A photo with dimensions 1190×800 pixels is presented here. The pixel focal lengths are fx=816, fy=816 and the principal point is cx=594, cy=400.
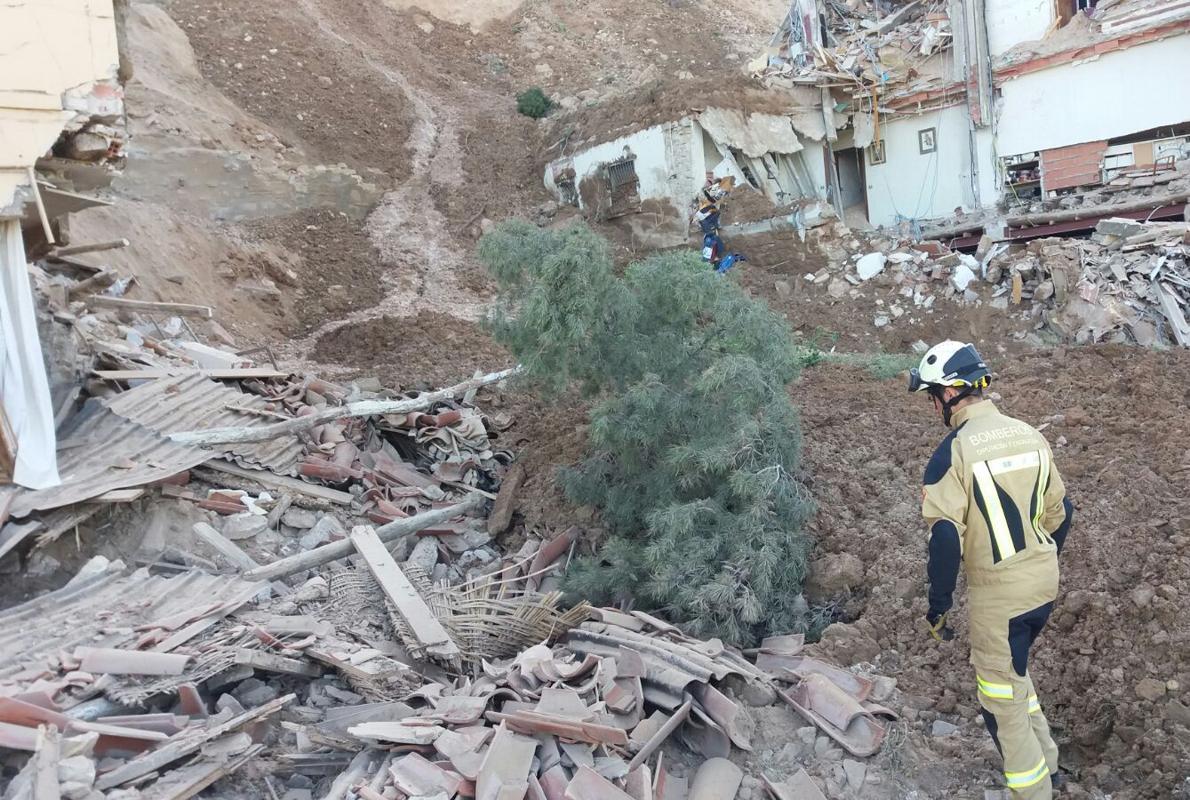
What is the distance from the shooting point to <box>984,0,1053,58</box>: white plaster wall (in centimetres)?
1647

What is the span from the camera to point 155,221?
42.3 feet

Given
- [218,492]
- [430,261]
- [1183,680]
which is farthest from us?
[430,261]

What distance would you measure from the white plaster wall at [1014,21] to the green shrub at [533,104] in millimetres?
10667

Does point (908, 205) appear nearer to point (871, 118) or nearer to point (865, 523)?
point (871, 118)

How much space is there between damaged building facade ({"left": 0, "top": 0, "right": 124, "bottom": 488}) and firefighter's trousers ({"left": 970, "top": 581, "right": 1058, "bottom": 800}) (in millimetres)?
6506

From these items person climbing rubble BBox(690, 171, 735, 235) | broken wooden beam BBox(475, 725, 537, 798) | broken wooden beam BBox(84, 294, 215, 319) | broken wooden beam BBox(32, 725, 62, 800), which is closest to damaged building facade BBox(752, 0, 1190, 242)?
person climbing rubble BBox(690, 171, 735, 235)

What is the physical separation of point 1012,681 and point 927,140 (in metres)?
17.1

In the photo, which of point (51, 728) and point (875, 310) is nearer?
point (51, 728)

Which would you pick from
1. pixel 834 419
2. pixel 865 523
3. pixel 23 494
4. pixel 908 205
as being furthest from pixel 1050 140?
pixel 23 494

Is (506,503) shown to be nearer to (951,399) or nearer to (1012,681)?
(951,399)

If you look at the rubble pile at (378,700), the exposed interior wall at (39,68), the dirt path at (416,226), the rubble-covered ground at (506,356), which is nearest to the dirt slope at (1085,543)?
the rubble-covered ground at (506,356)

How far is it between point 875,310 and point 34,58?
1158cm

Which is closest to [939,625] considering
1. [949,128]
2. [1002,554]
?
[1002,554]

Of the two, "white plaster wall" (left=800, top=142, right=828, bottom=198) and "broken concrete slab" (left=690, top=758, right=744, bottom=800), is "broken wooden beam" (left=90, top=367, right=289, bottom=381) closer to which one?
"broken concrete slab" (left=690, top=758, right=744, bottom=800)
